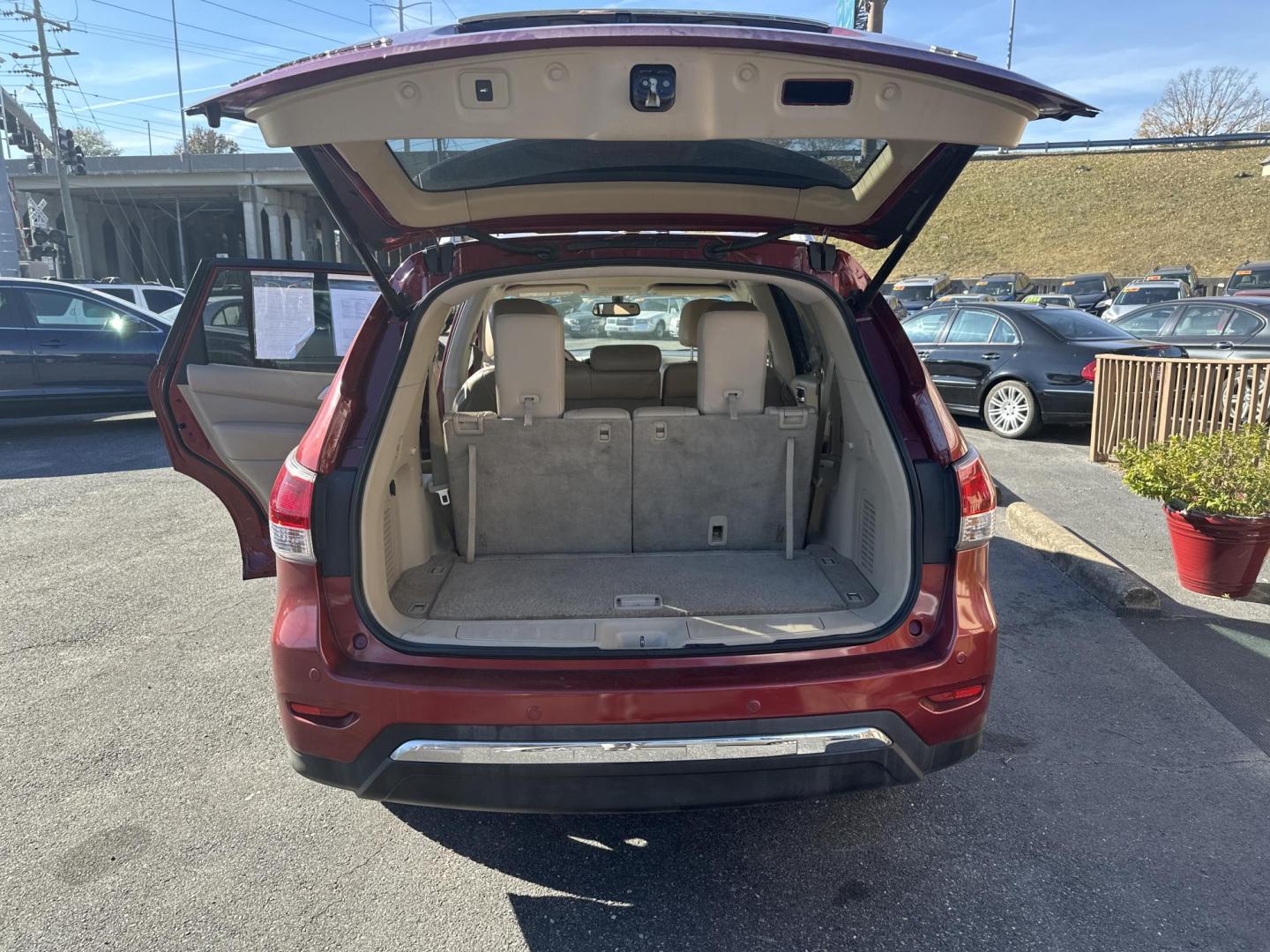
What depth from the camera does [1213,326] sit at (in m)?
10.0

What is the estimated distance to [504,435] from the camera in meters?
3.15

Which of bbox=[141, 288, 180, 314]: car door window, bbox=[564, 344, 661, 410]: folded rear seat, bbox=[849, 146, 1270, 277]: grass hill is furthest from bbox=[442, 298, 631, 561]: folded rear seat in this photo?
bbox=[849, 146, 1270, 277]: grass hill

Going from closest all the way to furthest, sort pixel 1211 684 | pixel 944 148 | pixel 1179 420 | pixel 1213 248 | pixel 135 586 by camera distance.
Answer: pixel 944 148, pixel 1211 684, pixel 135 586, pixel 1179 420, pixel 1213 248

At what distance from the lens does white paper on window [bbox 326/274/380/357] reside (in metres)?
4.06

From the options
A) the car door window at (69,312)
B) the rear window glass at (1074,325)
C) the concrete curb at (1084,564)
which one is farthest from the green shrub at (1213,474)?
the car door window at (69,312)

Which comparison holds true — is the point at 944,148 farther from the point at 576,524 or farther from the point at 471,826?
the point at 471,826

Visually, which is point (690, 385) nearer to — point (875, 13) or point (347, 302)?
point (347, 302)

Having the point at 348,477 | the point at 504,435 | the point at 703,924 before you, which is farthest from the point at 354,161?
the point at 703,924

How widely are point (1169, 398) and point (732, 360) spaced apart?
571 cm

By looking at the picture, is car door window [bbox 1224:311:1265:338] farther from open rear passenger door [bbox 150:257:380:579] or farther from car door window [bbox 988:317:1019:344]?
open rear passenger door [bbox 150:257:380:579]

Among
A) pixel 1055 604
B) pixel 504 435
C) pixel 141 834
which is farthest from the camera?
pixel 1055 604

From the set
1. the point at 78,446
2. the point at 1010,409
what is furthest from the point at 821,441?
the point at 78,446

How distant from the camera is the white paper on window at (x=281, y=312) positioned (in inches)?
148

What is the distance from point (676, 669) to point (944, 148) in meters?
1.62
